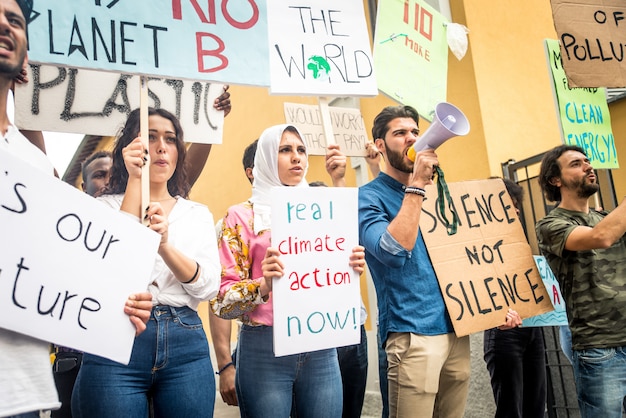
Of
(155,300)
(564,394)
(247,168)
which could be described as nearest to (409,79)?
(247,168)

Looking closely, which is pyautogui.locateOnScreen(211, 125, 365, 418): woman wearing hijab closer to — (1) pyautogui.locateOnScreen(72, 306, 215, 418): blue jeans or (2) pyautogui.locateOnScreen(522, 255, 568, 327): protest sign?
(1) pyautogui.locateOnScreen(72, 306, 215, 418): blue jeans

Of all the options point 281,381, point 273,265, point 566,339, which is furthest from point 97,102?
point 566,339

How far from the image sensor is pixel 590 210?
120 inches

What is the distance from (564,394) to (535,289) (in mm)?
2019

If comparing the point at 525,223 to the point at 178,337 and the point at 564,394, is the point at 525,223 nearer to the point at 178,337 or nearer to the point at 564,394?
the point at 564,394

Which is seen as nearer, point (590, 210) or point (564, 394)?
point (590, 210)

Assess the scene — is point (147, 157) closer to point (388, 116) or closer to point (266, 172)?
point (266, 172)

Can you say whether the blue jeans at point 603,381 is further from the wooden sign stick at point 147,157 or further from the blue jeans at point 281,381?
the wooden sign stick at point 147,157

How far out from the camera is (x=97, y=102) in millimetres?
2719

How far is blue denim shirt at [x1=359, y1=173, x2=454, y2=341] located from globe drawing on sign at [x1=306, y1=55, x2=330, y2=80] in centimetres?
56

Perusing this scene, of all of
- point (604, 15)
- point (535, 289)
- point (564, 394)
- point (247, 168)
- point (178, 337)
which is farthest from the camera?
point (564, 394)

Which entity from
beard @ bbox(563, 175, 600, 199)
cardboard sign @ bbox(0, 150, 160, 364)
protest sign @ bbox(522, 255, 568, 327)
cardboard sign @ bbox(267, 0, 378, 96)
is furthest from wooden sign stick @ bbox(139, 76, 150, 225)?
protest sign @ bbox(522, 255, 568, 327)

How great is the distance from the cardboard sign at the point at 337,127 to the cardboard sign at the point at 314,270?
5.44 feet

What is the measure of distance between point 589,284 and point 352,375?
140 centimetres
